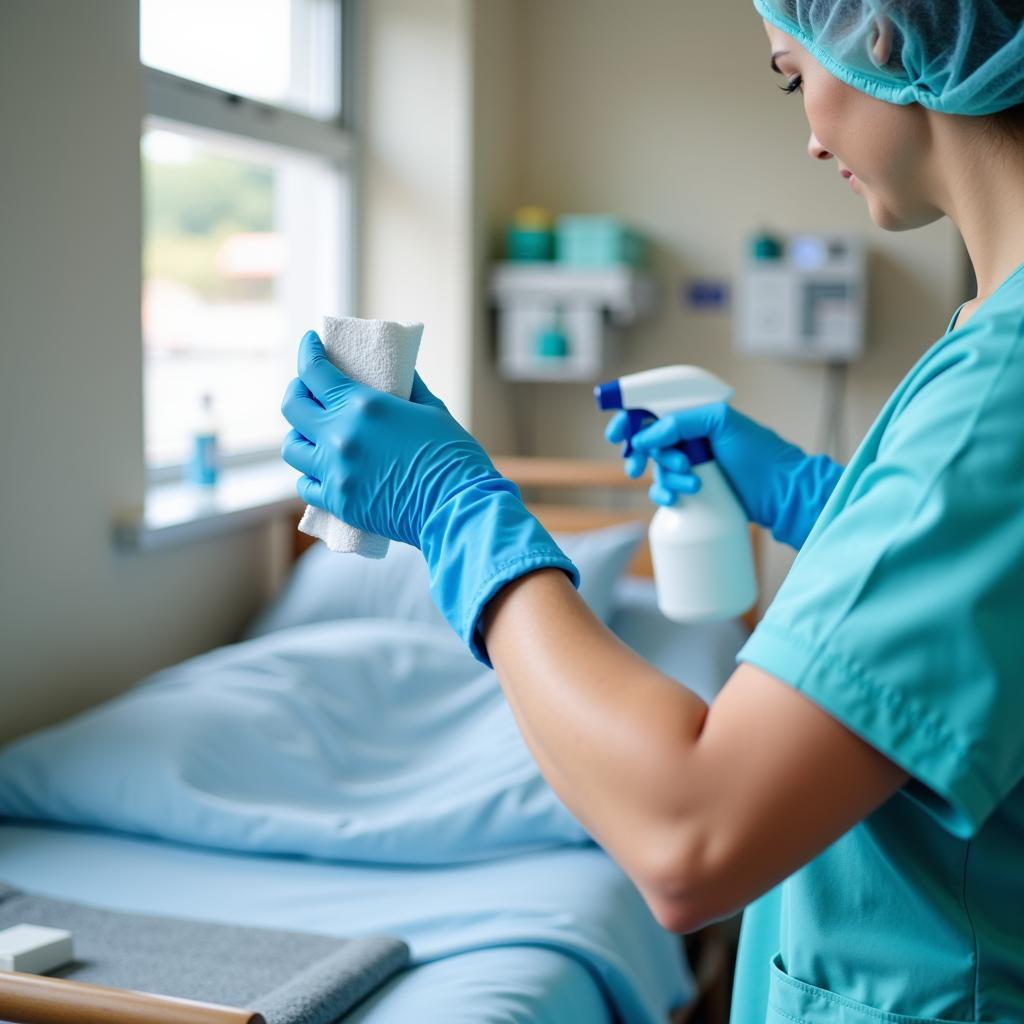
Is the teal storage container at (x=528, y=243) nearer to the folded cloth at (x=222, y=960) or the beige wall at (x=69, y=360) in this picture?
the beige wall at (x=69, y=360)

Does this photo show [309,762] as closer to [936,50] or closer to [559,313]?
[936,50]

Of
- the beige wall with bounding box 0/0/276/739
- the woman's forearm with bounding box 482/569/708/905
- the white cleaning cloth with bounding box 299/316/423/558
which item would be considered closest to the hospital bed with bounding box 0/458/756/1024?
the beige wall with bounding box 0/0/276/739

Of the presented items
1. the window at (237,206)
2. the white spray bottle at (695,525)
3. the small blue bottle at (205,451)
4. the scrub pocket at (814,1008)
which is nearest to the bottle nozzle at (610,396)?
the white spray bottle at (695,525)

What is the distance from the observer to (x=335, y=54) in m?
3.15

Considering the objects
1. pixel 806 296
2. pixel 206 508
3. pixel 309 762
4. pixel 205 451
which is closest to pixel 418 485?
pixel 309 762

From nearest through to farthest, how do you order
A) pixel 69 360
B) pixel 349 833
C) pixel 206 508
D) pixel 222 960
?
pixel 222 960
pixel 349 833
pixel 69 360
pixel 206 508

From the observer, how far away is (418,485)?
0.79 metres

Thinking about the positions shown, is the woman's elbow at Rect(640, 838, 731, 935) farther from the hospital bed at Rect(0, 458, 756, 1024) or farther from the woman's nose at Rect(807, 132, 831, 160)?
the hospital bed at Rect(0, 458, 756, 1024)

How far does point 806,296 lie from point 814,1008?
2528 millimetres

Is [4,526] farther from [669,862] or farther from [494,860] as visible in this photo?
[669,862]

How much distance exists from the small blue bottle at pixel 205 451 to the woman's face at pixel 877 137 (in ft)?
6.49

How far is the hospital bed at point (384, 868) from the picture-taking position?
4.75ft

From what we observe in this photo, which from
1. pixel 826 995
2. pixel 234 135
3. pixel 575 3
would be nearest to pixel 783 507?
pixel 826 995

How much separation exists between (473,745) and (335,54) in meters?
1.93
